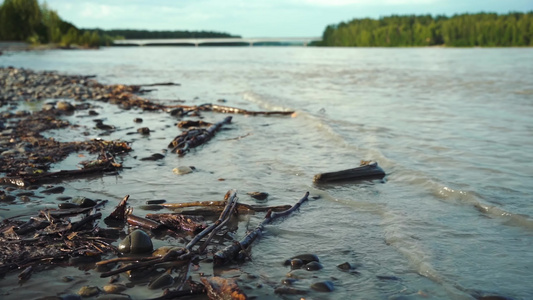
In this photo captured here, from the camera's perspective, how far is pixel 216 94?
66.7 ft

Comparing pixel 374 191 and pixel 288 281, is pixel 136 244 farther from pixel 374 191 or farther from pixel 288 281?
pixel 374 191

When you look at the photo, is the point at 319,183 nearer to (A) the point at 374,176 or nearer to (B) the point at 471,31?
(A) the point at 374,176

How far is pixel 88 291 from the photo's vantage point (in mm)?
3357

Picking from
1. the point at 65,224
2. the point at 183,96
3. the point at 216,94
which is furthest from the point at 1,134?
the point at 216,94

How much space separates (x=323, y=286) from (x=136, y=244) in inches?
62.0

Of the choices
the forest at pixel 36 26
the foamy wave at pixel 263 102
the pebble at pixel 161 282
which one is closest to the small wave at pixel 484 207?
the pebble at pixel 161 282

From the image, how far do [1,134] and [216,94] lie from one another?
11.6m

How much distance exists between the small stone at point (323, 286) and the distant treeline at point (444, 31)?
13767 centimetres

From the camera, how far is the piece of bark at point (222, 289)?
3154 millimetres

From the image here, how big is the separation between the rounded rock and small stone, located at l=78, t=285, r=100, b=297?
0.64 m

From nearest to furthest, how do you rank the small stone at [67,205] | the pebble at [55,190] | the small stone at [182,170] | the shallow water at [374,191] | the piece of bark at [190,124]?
the shallow water at [374,191]
the small stone at [67,205]
the pebble at [55,190]
the small stone at [182,170]
the piece of bark at [190,124]

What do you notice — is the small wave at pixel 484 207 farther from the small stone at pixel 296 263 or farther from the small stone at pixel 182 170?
the small stone at pixel 182 170

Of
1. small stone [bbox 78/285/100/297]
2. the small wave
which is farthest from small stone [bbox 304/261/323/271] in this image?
the small wave

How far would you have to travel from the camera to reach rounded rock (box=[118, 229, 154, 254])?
159 inches
